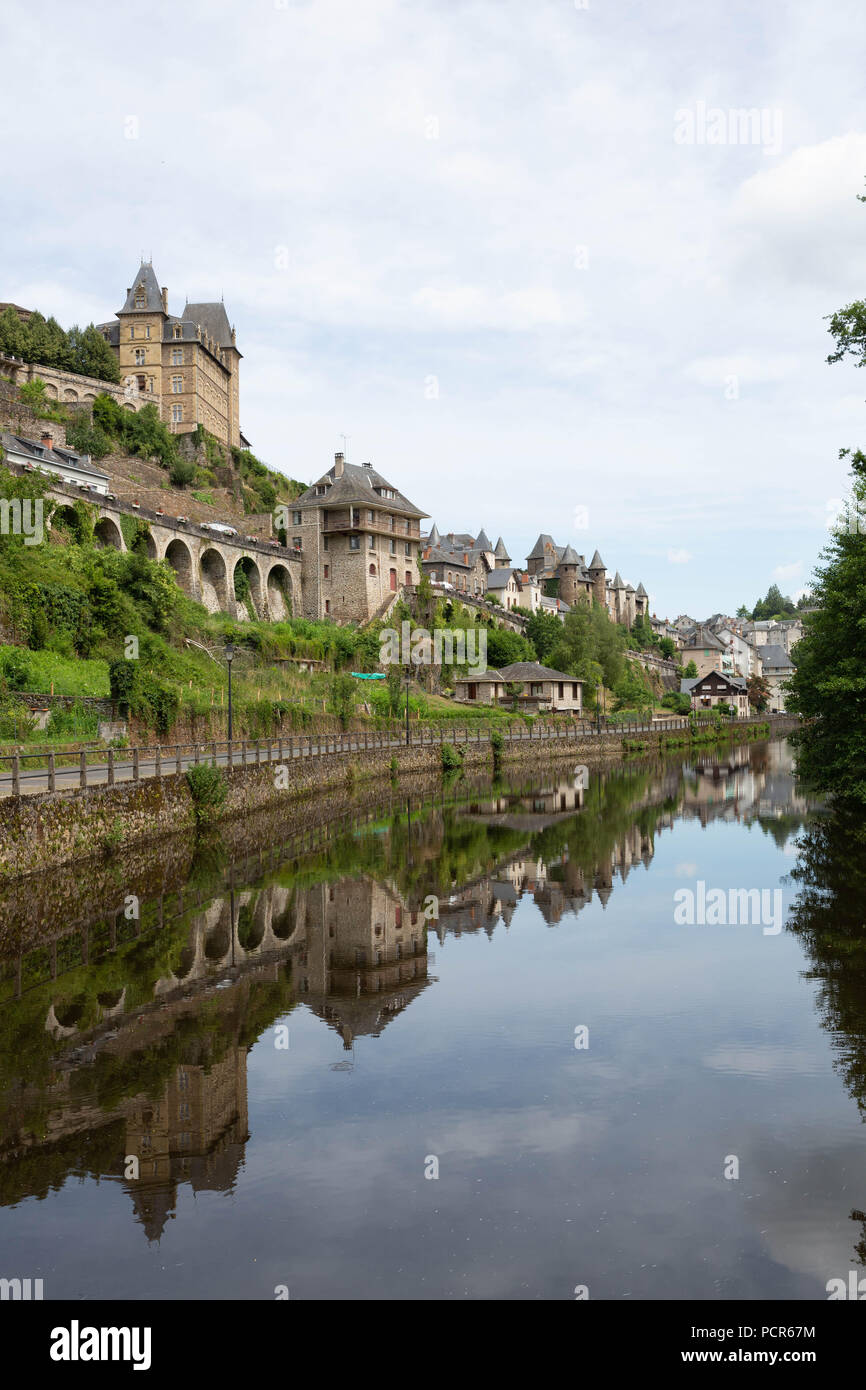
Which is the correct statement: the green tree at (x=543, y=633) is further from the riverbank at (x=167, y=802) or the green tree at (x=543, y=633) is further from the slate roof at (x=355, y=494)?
the riverbank at (x=167, y=802)

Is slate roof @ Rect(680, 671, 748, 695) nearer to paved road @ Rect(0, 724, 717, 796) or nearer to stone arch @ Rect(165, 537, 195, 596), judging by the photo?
paved road @ Rect(0, 724, 717, 796)

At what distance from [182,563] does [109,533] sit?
22.5 ft

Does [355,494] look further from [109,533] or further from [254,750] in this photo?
[254,750]

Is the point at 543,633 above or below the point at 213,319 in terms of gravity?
below

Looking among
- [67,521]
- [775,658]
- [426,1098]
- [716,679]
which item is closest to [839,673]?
[426,1098]

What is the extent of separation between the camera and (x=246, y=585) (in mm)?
56281

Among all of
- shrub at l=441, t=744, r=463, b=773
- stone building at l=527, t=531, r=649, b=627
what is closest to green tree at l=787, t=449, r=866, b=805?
shrub at l=441, t=744, r=463, b=773

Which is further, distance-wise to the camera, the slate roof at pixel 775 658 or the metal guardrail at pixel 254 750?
the slate roof at pixel 775 658

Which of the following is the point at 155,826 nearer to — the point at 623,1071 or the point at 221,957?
the point at 221,957

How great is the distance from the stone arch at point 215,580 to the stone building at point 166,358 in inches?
787

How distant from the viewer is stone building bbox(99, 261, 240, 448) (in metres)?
69.1

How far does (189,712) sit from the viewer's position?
3192cm

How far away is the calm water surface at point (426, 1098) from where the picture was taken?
704cm

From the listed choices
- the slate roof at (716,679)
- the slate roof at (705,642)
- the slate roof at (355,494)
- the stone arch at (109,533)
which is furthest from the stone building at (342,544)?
the slate roof at (705,642)
